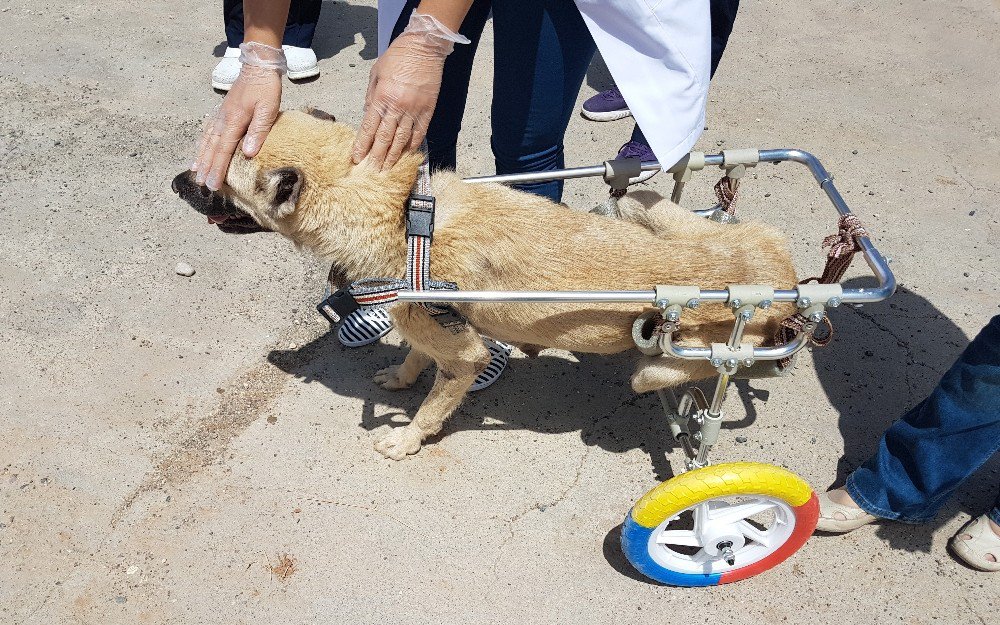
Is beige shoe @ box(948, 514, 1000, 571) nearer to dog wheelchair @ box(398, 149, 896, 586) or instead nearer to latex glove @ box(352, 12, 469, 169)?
dog wheelchair @ box(398, 149, 896, 586)

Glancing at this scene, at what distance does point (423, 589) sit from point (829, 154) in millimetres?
4921

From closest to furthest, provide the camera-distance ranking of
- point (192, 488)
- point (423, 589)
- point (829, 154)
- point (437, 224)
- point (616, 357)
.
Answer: point (437, 224) < point (423, 589) < point (192, 488) < point (616, 357) < point (829, 154)

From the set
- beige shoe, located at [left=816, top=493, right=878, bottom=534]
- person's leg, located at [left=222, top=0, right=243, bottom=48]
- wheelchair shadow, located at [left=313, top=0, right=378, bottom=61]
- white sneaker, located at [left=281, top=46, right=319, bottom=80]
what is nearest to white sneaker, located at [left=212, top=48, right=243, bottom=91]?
person's leg, located at [left=222, top=0, right=243, bottom=48]

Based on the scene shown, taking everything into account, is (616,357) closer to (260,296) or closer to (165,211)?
(260,296)

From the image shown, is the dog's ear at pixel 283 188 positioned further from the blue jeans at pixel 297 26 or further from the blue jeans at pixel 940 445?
the blue jeans at pixel 297 26

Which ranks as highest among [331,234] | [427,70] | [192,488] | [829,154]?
[427,70]

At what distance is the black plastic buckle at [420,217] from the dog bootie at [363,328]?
1595 millimetres

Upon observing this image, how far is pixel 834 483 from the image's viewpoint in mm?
3758

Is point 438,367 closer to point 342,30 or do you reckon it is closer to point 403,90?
point 403,90

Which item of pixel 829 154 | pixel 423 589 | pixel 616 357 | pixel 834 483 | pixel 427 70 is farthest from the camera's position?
pixel 829 154

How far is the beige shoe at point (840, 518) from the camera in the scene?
3.42m

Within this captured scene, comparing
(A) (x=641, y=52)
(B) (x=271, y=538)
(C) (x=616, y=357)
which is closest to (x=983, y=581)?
(C) (x=616, y=357)

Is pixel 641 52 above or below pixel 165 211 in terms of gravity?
above

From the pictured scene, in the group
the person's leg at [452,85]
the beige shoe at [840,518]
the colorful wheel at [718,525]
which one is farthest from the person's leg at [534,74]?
the beige shoe at [840,518]
